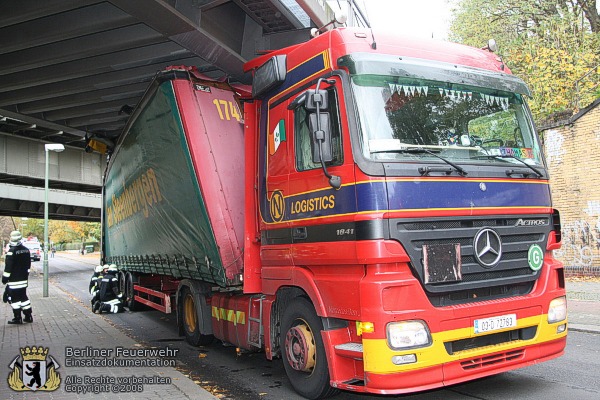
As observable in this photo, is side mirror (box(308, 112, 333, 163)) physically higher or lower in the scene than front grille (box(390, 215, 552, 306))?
higher

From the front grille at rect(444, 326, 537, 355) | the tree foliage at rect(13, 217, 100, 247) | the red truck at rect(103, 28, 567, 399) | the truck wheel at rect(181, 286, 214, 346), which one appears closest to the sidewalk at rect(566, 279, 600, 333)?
the red truck at rect(103, 28, 567, 399)

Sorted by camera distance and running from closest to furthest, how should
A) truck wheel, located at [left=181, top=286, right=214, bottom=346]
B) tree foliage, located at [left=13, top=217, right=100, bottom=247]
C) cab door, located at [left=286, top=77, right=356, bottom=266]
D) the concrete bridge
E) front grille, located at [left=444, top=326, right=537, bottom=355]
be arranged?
front grille, located at [left=444, top=326, right=537, bottom=355] → cab door, located at [left=286, top=77, right=356, bottom=266] → truck wheel, located at [left=181, top=286, right=214, bottom=346] → the concrete bridge → tree foliage, located at [left=13, top=217, right=100, bottom=247]

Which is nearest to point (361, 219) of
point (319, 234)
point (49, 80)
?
point (319, 234)

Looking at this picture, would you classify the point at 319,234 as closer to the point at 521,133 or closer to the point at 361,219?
the point at 361,219

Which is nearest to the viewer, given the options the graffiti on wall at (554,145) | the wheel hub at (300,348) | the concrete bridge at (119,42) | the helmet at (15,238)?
the wheel hub at (300,348)

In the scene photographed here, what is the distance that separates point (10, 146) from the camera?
21.0m

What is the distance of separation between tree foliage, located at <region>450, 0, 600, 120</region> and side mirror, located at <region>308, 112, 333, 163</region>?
44.6ft

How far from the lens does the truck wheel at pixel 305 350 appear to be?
4781 mm

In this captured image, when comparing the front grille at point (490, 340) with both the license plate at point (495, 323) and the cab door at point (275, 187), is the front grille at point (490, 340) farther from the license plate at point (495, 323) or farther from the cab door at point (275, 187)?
the cab door at point (275, 187)

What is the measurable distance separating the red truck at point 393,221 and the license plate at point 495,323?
0.01 meters

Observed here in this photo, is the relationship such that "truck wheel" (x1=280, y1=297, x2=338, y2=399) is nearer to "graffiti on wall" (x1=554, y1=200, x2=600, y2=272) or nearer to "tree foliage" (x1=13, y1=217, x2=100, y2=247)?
"graffiti on wall" (x1=554, y1=200, x2=600, y2=272)

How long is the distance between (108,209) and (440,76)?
10849 mm

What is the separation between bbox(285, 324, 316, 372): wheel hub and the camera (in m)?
4.89

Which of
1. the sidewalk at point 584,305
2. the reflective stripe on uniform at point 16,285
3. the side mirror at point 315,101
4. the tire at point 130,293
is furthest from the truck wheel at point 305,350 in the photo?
the tire at point 130,293
